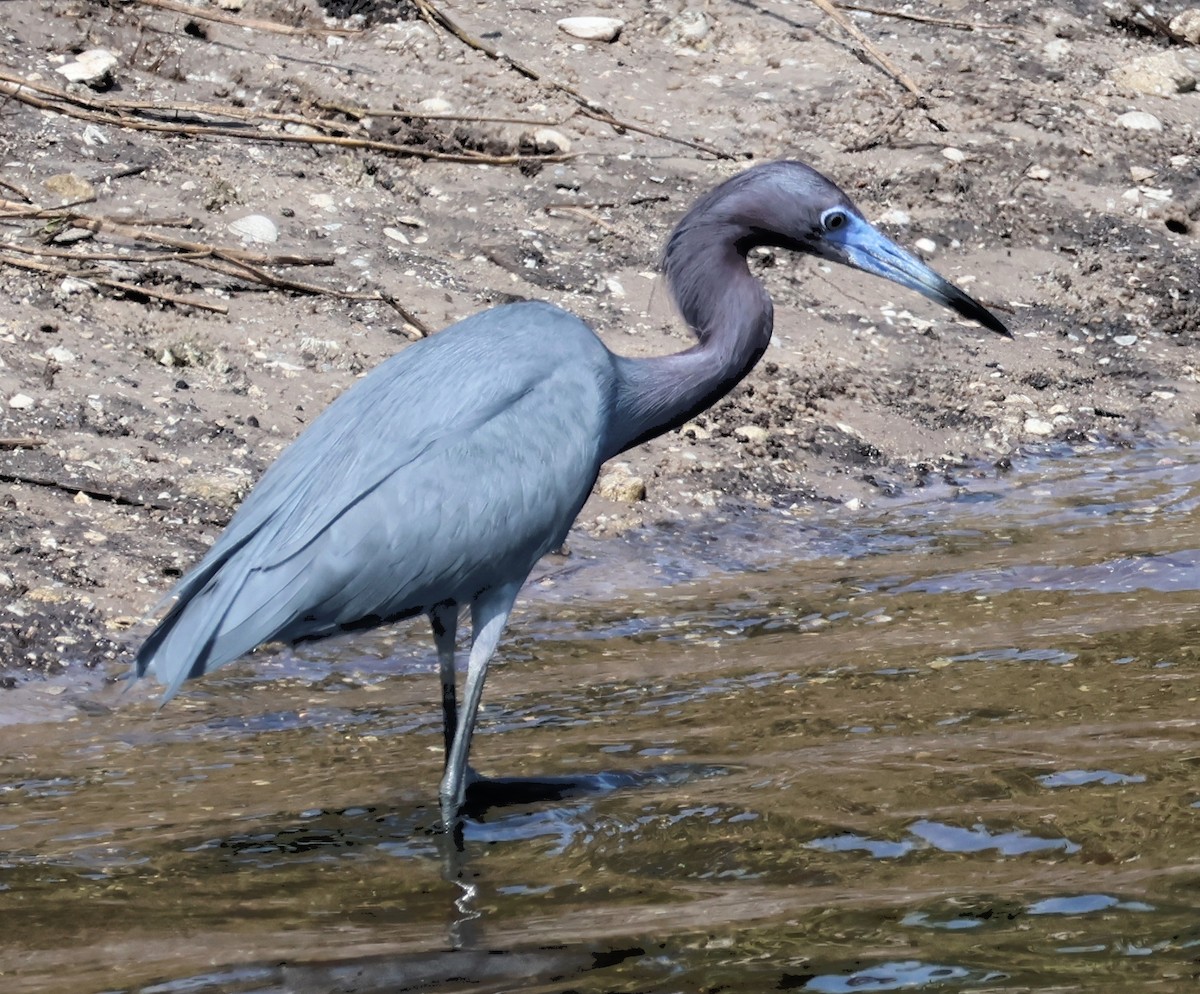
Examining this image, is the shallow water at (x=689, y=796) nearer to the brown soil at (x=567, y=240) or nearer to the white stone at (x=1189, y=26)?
the brown soil at (x=567, y=240)

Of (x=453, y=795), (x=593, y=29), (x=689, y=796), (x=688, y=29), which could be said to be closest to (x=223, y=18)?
(x=593, y=29)

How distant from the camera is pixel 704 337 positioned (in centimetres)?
559

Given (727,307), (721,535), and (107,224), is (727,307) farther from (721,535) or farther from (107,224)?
(107,224)

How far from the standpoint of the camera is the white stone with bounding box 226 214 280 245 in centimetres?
795

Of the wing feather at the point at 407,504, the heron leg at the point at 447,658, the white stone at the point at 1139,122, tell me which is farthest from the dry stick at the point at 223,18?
the heron leg at the point at 447,658

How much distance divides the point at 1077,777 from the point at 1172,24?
7.80 meters

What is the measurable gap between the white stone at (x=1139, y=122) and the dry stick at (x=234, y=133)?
337 centimetres

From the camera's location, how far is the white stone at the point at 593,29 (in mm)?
10148

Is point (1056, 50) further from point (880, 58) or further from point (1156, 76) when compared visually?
point (880, 58)

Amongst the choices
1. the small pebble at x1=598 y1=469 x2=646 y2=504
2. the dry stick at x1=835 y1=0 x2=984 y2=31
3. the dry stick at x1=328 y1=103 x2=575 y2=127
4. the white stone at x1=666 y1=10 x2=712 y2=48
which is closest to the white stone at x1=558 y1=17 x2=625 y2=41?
the white stone at x1=666 y1=10 x2=712 y2=48

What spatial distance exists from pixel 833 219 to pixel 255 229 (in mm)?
3252

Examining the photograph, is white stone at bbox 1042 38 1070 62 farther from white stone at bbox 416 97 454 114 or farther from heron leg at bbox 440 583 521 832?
heron leg at bbox 440 583 521 832

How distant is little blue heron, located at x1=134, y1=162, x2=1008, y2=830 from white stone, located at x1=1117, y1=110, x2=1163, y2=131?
5.69 meters

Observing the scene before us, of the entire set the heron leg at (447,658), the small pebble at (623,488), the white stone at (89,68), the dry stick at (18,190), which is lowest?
the small pebble at (623,488)
